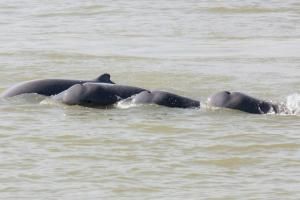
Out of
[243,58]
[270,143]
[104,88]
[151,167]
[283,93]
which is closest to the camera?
[151,167]

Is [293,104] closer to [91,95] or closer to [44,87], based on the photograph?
[91,95]

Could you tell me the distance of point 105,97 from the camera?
10289 millimetres

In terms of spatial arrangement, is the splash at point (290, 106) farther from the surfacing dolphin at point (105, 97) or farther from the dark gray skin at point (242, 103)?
the surfacing dolphin at point (105, 97)

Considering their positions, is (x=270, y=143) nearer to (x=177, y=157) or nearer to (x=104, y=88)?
(x=177, y=157)

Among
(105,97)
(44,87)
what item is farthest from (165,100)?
(44,87)

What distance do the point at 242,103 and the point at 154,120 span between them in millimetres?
939

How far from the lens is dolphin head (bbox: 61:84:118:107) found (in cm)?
1021

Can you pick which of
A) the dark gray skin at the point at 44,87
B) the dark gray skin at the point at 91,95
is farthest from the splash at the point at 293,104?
the dark gray skin at the point at 44,87

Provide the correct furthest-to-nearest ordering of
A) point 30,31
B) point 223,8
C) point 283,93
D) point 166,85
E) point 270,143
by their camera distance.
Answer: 1. point 223,8
2. point 30,31
3. point 166,85
4. point 283,93
5. point 270,143

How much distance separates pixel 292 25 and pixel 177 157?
404 inches

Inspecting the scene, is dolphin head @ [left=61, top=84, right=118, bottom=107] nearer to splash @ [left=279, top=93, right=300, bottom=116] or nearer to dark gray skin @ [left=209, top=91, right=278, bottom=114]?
dark gray skin @ [left=209, top=91, right=278, bottom=114]

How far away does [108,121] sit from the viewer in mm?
9594

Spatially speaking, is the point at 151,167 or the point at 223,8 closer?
the point at 151,167

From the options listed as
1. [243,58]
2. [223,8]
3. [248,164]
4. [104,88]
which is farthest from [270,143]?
[223,8]
